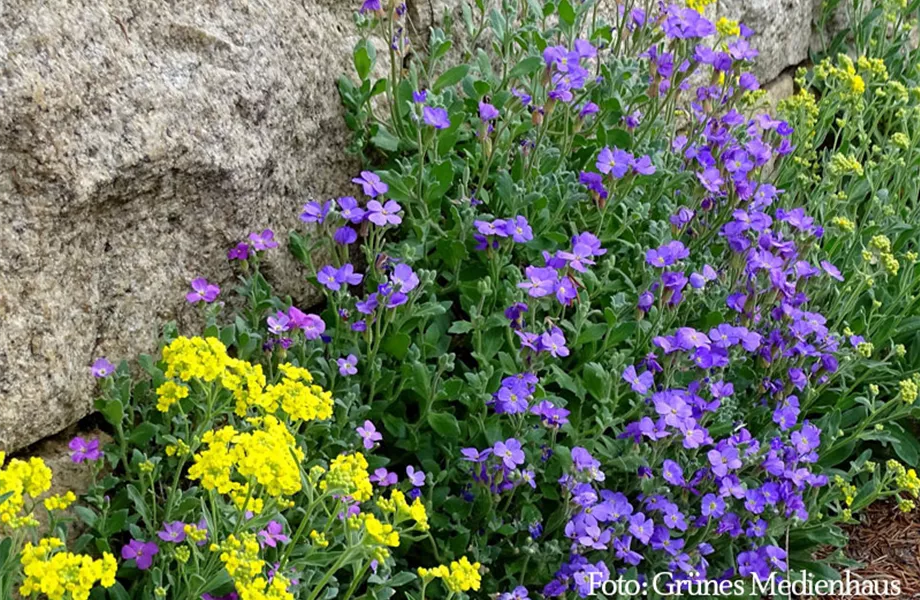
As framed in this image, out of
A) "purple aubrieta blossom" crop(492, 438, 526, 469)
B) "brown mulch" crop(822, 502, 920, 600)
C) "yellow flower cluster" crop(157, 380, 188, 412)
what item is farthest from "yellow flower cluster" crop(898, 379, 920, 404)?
"yellow flower cluster" crop(157, 380, 188, 412)

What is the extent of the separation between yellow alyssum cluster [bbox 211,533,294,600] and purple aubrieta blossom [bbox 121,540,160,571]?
40 cm

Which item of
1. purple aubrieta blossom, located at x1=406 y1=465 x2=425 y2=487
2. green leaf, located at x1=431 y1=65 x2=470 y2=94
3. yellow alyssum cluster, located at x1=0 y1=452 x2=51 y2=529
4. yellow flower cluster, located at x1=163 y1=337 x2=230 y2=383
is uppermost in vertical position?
green leaf, located at x1=431 y1=65 x2=470 y2=94

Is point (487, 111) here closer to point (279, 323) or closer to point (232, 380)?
point (279, 323)

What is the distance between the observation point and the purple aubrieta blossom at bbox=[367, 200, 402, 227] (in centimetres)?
270

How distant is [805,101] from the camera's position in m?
3.71

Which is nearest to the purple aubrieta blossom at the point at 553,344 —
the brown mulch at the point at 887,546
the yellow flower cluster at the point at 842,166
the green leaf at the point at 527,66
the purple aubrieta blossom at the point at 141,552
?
the green leaf at the point at 527,66

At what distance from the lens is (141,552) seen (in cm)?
221

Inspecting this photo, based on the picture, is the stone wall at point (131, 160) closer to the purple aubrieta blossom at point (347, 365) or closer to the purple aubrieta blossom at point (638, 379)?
the purple aubrieta blossom at point (347, 365)

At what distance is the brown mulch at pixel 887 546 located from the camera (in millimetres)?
3287

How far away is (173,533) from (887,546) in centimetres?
241

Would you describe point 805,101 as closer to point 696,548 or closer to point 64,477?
point 696,548

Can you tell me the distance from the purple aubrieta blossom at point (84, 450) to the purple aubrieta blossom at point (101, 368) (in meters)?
0.15

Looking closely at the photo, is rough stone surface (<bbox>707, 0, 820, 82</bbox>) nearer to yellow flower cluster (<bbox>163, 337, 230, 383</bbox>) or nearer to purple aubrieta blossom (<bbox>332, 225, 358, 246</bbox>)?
purple aubrieta blossom (<bbox>332, 225, 358, 246</bbox>)

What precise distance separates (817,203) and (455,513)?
6.12 ft
